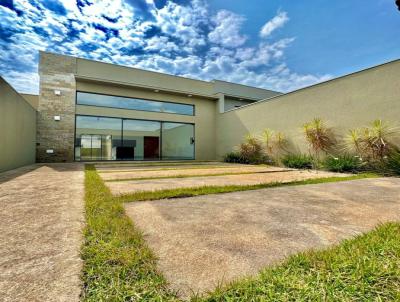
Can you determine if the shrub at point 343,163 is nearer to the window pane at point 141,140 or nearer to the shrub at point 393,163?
the shrub at point 393,163

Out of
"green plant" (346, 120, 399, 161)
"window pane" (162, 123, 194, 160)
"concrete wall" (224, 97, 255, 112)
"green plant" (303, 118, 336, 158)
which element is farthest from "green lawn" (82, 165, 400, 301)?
"concrete wall" (224, 97, 255, 112)

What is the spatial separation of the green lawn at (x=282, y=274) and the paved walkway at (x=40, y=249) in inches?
3.1

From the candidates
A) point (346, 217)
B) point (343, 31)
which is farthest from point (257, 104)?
point (346, 217)

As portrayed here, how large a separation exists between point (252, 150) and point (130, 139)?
5.88 m

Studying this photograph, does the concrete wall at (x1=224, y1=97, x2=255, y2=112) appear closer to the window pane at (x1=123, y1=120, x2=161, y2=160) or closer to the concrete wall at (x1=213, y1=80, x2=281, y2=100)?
the concrete wall at (x1=213, y1=80, x2=281, y2=100)

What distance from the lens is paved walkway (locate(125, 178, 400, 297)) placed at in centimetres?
109

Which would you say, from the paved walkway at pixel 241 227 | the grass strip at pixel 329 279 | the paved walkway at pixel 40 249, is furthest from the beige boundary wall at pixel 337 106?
the paved walkway at pixel 40 249

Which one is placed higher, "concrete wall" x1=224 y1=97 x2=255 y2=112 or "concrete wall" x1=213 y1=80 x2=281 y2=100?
"concrete wall" x1=213 y1=80 x2=281 y2=100

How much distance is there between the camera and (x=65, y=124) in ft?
28.4

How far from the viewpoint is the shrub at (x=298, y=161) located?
22.1 ft

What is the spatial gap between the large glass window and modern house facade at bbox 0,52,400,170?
0.05m

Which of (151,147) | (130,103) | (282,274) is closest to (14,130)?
(130,103)

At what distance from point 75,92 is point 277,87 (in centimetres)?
1219

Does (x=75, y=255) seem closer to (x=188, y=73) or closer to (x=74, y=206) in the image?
(x=74, y=206)
